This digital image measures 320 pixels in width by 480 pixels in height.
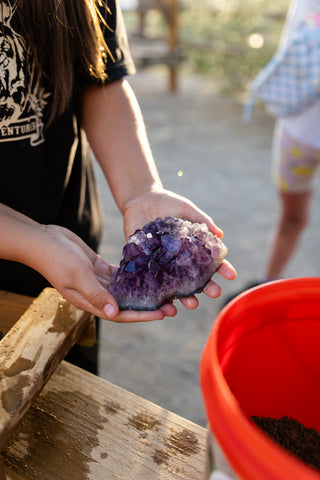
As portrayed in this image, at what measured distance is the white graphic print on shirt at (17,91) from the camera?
1.19m

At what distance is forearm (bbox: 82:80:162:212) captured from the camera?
4.54 feet

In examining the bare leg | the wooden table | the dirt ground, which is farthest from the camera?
the bare leg

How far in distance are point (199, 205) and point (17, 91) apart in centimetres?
298

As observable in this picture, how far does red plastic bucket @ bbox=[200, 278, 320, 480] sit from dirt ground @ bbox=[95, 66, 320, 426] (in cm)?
142

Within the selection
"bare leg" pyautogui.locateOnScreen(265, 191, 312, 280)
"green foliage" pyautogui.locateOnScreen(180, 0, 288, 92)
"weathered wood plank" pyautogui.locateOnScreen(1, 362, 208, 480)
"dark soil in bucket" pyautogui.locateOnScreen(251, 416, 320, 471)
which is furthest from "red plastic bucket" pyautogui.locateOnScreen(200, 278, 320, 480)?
"green foliage" pyautogui.locateOnScreen(180, 0, 288, 92)

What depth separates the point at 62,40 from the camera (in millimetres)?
1218

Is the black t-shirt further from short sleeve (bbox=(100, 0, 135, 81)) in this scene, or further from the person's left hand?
the person's left hand

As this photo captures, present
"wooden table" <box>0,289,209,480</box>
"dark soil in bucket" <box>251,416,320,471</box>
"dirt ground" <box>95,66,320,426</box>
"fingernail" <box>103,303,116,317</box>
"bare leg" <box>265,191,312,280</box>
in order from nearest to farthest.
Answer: "dark soil in bucket" <box>251,416,320,471</box>
"wooden table" <box>0,289,209,480</box>
"fingernail" <box>103,303,116,317</box>
"dirt ground" <box>95,66,320,426</box>
"bare leg" <box>265,191,312,280</box>

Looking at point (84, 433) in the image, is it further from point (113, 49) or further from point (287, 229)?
Result: point (287, 229)

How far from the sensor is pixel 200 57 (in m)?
8.07

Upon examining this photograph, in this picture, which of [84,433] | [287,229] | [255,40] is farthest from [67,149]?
[255,40]

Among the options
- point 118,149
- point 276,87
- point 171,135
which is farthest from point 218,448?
point 171,135

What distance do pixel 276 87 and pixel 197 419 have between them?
66.1 inches

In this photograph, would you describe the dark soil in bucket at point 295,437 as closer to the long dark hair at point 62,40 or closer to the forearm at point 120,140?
the forearm at point 120,140
